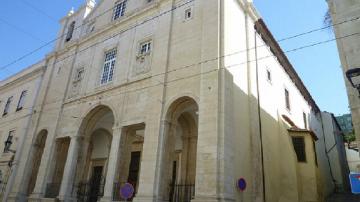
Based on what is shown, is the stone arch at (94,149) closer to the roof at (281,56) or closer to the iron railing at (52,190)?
the iron railing at (52,190)

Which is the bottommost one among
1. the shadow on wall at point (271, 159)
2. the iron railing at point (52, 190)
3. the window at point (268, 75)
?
the iron railing at point (52, 190)

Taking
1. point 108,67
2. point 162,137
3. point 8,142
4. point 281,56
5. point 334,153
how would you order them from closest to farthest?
point 162,137 → point 108,67 → point 281,56 → point 8,142 → point 334,153

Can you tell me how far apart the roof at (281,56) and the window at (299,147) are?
5326 millimetres

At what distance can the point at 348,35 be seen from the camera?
30.9 feet

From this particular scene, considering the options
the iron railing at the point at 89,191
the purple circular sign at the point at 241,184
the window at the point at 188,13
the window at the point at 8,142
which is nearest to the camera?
the purple circular sign at the point at 241,184

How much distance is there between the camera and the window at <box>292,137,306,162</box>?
52.0 feet

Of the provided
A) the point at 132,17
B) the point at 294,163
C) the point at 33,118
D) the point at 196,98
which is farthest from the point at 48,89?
the point at 294,163

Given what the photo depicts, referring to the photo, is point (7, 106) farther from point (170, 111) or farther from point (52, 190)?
point (170, 111)

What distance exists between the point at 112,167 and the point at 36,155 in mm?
8225

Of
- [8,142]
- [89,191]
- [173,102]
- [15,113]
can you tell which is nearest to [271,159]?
[173,102]

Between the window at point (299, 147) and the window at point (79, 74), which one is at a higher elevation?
the window at point (79, 74)

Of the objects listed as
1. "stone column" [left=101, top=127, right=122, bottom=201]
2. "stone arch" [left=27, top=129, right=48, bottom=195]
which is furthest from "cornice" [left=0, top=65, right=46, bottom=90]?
"stone column" [left=101, top=127, right=122, bottom=201]

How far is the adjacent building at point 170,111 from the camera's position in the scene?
36.5 feet

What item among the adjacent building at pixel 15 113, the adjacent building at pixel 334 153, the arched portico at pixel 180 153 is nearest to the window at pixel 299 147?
the arched portico at pixel 180 153
